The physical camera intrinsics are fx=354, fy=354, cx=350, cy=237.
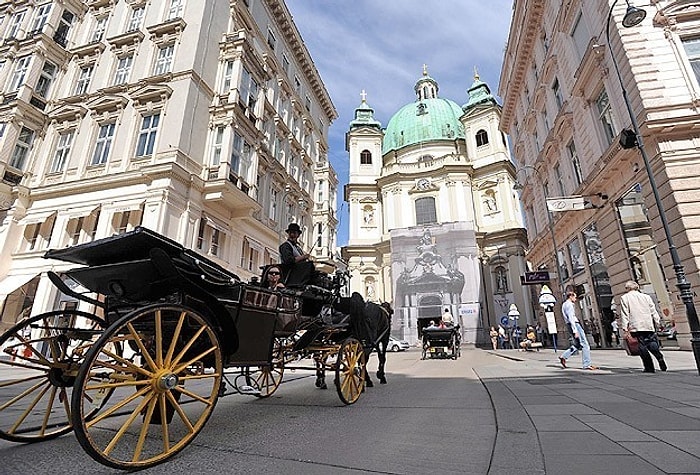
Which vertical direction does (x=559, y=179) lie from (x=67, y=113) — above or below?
below

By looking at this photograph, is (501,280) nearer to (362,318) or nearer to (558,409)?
(362,318)

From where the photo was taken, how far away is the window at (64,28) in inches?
853

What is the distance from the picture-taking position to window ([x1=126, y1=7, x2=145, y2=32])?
21.1m

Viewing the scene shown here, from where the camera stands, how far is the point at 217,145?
1866 centimetres

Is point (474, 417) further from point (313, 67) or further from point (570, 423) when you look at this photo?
point (313, 67)

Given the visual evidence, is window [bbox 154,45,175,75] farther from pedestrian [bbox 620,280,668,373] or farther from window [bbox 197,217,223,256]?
pedestrian [bbox 620,280,668,373]

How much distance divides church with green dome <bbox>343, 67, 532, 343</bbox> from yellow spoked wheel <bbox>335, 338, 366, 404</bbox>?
25597mm

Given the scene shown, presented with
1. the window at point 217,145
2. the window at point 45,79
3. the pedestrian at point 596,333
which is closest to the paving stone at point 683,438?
the pedestrian at point 596,333

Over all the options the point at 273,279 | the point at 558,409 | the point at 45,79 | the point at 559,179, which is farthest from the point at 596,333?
the point at 45,79

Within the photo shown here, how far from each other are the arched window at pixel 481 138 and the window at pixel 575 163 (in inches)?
1063

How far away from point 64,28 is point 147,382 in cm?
2943

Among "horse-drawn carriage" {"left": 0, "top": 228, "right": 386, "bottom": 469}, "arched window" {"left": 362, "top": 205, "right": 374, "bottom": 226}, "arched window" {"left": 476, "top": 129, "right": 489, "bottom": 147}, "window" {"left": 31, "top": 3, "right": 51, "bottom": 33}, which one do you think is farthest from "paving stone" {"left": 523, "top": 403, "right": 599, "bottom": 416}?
"arched window" {"left": 476, "top": 129, "right": 489, "bottom": 147}

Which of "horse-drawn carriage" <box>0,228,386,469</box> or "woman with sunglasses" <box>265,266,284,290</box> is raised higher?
"woman with sunglasses" <box>265,266,284,290</box>

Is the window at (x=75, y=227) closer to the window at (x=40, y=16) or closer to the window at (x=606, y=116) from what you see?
the window at (x=40, y=16)
